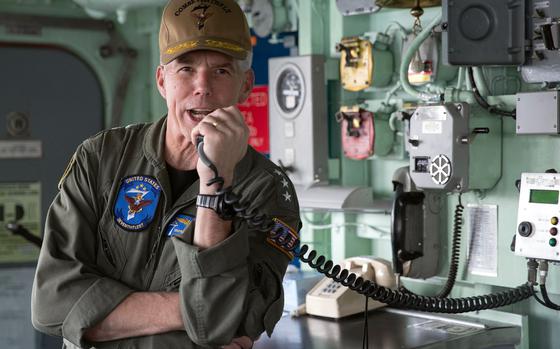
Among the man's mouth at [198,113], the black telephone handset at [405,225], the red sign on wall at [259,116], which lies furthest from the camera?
the red sign on wall at [259,116]

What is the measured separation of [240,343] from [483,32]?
5.18 feet

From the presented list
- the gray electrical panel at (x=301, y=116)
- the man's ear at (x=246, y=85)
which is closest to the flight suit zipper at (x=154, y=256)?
the man's ear at (x=246, y=85)

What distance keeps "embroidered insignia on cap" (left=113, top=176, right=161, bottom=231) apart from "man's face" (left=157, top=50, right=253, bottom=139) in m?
0.17

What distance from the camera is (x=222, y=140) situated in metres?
1.92

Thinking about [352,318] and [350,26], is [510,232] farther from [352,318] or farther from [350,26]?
[350,26]

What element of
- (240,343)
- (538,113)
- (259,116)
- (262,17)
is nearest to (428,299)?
(538,113)

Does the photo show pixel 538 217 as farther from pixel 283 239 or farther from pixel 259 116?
pixel 259 116

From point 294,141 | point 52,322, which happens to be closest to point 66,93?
point 294,141

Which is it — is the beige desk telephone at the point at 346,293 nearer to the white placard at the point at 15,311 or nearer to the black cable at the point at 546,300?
the black cable at the point at 546,300

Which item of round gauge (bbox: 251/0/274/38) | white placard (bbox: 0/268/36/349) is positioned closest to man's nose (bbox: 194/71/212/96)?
round gauge (bbox: 251/0/274/38)

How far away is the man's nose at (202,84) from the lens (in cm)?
211

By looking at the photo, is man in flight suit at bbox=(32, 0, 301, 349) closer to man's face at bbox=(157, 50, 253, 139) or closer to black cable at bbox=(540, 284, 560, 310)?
man's face at bbox=(157, 50, 253, 139)

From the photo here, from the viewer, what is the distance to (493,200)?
135 inches

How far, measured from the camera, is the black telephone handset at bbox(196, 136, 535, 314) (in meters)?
1.94
